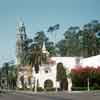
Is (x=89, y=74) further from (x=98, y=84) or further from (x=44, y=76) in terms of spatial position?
(x=44, y=76)

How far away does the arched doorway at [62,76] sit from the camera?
92.0 meters

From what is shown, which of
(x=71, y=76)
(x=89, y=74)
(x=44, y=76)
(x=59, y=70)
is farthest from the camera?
(x=44, y=76)

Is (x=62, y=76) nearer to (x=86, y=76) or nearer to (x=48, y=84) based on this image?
(x=48, y=84)

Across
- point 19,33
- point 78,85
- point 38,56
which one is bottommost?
point 78,85

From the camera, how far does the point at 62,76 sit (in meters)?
93.0

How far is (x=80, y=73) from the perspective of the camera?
81625 millimetres

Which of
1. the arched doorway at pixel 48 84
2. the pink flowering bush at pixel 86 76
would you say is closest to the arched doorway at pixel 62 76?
the arched doorway at pixel 48 84

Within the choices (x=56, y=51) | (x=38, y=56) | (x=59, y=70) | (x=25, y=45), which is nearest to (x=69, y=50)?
(x=56, y=51)

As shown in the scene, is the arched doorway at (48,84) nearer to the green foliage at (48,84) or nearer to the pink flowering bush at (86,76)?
the green foliage at (48,84)

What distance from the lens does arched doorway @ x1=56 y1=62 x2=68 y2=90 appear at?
302 feet

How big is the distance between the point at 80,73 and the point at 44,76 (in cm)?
2269

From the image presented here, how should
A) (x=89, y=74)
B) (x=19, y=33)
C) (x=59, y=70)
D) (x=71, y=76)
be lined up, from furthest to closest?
(x=19, y=33)
(x=59, y=70)
(x=71, y=76)
(x=89, y=74)

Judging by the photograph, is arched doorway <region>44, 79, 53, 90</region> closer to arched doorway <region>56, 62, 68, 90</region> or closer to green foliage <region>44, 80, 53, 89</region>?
green foliage <region>44, 80, 53, 89</region>

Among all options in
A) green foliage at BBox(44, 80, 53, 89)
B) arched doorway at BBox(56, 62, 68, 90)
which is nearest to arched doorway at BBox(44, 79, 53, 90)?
green foliage at BBox(44, 80, 53, 89)
